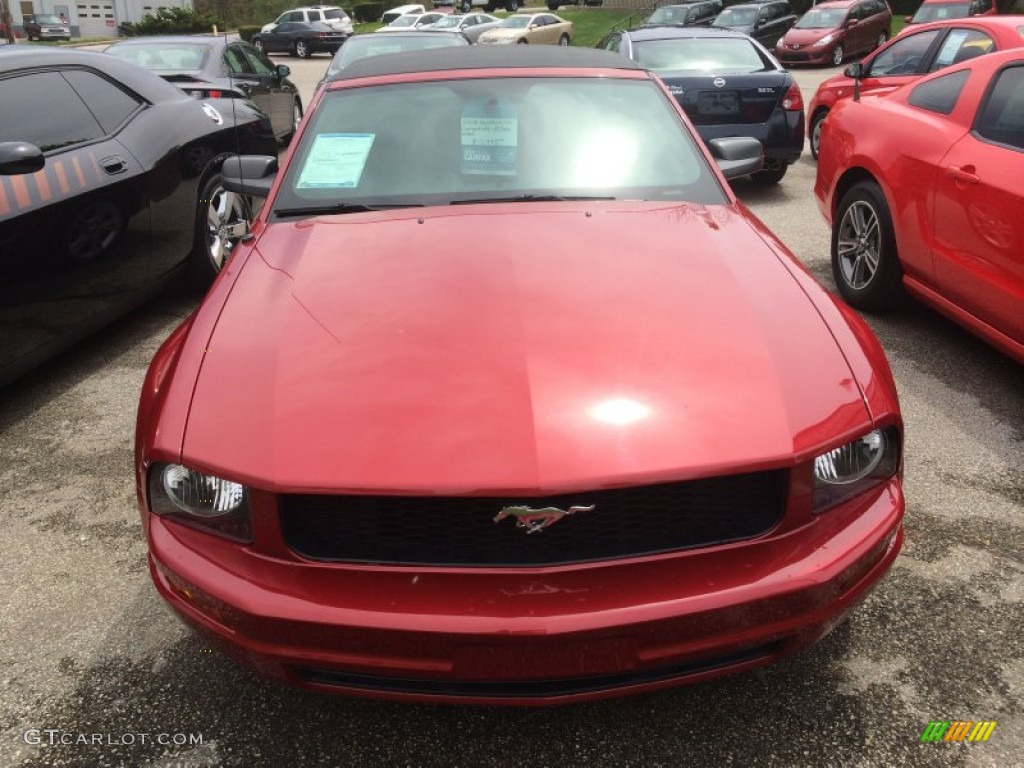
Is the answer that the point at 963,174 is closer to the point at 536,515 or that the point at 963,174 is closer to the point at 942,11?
the point at 536,515

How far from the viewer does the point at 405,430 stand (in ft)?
5.83

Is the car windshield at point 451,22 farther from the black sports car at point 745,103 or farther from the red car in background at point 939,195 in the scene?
the red car in background at point 939,195

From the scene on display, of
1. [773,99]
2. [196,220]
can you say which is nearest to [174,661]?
[196,220]

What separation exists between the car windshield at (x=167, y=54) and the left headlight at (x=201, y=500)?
7860 millimetres

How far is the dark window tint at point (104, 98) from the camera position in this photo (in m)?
4.34

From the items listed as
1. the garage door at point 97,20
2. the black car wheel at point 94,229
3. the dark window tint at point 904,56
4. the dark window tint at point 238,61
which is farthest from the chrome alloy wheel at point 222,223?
the garage door at point 97,20

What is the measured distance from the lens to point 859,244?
480cm

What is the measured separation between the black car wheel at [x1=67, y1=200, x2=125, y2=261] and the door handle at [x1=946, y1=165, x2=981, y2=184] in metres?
3.90

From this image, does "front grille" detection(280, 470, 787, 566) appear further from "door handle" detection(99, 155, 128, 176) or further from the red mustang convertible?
"door handle" detection(99, 155, 128, 176)

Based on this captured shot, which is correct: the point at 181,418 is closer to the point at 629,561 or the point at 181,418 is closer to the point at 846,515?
the point at 629,561

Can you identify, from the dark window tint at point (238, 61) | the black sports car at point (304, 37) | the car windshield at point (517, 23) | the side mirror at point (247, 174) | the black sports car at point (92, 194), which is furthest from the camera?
the black sports car at point (304, 37)

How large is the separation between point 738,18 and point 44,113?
75.7ft

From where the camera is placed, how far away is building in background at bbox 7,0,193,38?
166 ft

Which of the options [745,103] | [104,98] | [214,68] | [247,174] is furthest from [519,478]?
[214,68]
